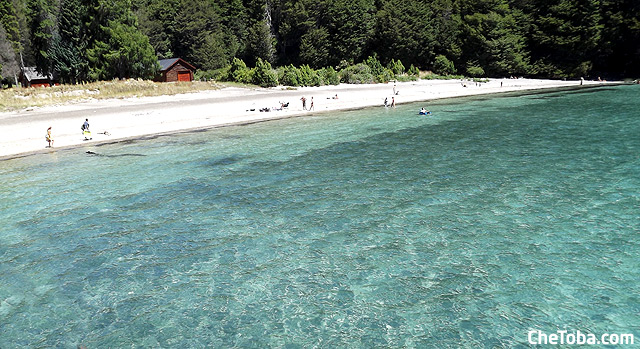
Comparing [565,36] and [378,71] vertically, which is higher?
[565,36]

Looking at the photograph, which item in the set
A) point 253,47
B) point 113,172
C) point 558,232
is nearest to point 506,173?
point 558,232

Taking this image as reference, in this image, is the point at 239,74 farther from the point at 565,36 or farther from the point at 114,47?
the point at 565,36

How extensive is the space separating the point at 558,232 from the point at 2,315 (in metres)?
17.9

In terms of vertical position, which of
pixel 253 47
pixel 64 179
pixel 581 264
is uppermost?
pixel 253 47

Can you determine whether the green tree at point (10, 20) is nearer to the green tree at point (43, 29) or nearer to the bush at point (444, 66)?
the green tree at point (43, 29)

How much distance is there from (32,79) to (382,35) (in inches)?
2881

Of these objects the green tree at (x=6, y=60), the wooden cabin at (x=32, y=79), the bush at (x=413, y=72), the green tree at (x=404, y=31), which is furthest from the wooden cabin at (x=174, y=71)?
the bush at (x=413, y=72)

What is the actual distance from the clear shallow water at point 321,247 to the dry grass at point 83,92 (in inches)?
999

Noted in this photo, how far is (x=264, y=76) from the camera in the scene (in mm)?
73375

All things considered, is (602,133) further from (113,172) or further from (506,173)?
(113,172)

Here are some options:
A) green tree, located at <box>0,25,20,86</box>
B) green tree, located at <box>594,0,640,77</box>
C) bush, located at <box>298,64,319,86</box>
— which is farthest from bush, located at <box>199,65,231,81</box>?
green tree, located at <box>594,0,640,77</box>

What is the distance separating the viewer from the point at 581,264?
1361cm

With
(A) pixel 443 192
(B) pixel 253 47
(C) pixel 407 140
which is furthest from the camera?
(B) pixel 253 47

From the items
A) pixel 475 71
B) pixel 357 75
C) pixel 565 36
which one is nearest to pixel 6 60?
pixel 357 75
